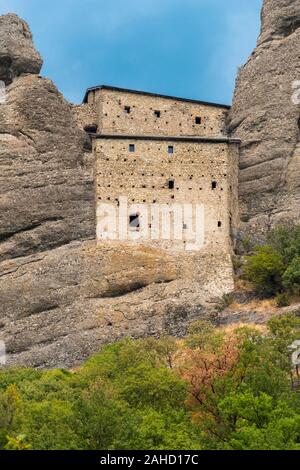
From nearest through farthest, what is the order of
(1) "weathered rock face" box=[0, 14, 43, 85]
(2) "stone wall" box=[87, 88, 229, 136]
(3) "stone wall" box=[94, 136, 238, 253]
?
(3) "stone wall" box=[94, 136, 238, 253] → (1) "weathered rock face" box=[0, 14, 43, 85] → (2) "stone wall" box=[87, 88, 229, 136]

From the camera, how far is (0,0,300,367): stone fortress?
214 ft

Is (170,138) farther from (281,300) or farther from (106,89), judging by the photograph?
(281,300)

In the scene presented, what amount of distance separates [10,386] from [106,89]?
2453 cm

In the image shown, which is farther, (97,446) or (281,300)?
(281,300)

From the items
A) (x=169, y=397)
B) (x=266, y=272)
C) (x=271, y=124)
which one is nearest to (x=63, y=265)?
(x=266, y=272)

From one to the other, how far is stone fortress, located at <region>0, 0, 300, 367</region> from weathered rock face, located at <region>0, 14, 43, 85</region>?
83 mm

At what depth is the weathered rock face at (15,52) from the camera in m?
72.1

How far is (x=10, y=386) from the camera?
5428 cm

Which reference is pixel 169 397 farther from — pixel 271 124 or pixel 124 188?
pixel 271 124

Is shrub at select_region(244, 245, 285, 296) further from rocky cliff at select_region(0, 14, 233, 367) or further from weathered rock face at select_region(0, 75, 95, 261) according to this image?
weathered rock face at select_region(0, 75, 95, 261)

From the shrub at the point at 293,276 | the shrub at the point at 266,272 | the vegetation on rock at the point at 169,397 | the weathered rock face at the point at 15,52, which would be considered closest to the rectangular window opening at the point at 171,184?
the shrub at the point at 266,272

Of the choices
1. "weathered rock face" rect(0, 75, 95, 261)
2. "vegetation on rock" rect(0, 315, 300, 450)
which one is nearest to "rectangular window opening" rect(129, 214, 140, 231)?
"weathered rock face" rect(0, 75, 95, 261)
